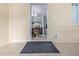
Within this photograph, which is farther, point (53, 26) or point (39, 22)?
point (39, 22)

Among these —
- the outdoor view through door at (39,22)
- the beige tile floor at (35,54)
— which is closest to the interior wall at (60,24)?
the outdoor view through door at (39,22)

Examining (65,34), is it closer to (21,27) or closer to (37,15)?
(37,15)

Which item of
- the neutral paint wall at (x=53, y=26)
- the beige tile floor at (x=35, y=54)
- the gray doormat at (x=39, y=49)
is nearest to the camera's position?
the beige tile floor at (x=35, y=54)

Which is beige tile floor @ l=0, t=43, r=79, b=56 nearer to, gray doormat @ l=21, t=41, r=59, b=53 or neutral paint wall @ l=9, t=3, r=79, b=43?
gray doormat @ l=21, t=41, r=59, b=53

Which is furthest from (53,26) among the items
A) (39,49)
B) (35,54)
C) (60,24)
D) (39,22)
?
(35,54)

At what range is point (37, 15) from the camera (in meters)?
7.27

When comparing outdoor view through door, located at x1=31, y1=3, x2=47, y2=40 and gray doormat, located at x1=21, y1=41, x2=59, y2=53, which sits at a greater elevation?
outdoor view through door, located at x1=31, y1=3, x2=47, y2=40

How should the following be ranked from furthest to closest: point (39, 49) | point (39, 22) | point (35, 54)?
point (39, 22) → point (39, 49) → point (35, 54)

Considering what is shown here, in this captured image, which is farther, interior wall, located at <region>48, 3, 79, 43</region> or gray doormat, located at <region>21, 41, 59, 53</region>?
interior wall, located at <region>48, 3, 79, 43</region>

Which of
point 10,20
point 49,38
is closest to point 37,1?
point 10,20

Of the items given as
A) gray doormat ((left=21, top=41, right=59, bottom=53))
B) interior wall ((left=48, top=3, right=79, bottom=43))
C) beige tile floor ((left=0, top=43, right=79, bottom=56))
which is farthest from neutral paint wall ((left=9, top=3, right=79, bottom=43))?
beige tile floor ((left=0, top=43, right=79, bottom=56))

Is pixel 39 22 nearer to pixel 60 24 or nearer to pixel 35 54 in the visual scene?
pixel 60 24

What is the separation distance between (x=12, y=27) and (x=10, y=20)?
695 millimetres

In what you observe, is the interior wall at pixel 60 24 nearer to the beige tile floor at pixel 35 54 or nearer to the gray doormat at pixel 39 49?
the gray doormat at pixel 39 49
